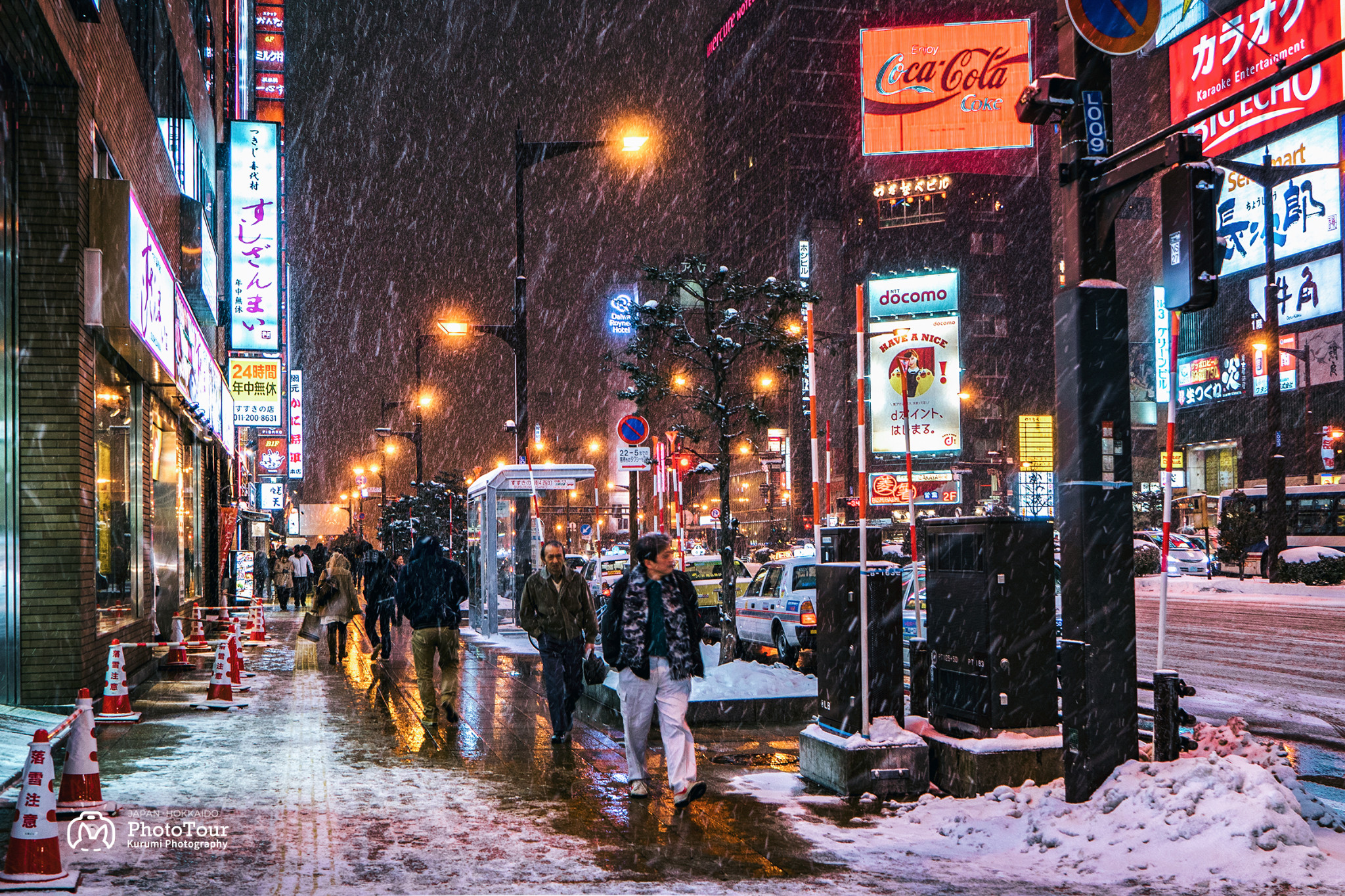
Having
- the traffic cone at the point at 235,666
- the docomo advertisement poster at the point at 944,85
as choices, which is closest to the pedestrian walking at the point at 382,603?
the traffic cone at the point at 235,666

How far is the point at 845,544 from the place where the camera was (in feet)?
27.5

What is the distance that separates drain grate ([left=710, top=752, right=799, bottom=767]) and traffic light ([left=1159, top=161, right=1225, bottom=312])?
4.60 metres

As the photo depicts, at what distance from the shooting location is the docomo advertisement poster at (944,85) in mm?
88375

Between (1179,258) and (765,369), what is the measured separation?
1173 centimetres

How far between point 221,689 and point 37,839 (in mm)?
7049

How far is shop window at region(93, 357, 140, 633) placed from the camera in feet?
44.1

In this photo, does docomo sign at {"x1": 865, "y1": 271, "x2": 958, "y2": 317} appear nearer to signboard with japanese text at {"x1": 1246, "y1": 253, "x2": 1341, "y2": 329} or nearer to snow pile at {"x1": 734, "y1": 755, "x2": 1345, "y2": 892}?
signboard with japanese text at {"x1": 1246, "y1": 253, "x2": 1341, "y2": 329}

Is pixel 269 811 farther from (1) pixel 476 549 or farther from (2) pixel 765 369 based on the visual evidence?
(1) pixel 476 549

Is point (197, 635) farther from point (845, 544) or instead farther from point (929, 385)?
point (929, 385)

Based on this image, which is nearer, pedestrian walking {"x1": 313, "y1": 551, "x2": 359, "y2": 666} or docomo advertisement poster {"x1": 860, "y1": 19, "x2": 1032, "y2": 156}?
pedestrian walking {"x1": 313, "y1": 551, "x2": 359, "y2": 666}

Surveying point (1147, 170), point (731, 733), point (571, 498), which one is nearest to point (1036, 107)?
point (1147, 170)

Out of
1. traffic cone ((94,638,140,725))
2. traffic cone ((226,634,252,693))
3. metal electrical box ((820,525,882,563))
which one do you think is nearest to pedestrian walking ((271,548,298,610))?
traffic cone ((226,634,252,693))

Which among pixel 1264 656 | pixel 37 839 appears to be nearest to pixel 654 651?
pixel 37 839

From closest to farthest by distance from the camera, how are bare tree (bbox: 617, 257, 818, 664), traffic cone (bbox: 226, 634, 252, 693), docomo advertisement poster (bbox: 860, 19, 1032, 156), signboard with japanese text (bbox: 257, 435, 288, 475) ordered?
1. traffic cone (bbox: 226, 634, 252, 693)
2. bare tree (bbox: 617, 257, 818, 664)
3. signboard with japanese text (bbox: 257, 435, 288, 475)
4. docomo advertisement poster (bbox: 860, 19, 1032, 156)
